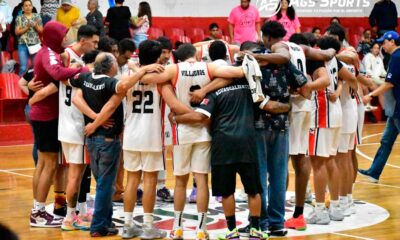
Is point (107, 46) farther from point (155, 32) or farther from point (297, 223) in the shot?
point (155, 32)

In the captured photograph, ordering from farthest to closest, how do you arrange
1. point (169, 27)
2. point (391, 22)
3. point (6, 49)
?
point (391, 22), point (169, 27), point (6, 49)

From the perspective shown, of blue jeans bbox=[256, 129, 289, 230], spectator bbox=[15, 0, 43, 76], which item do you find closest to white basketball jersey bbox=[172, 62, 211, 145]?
blue jeans bbox=[256, 129, 289, 230]

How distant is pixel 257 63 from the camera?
7578 millimetres

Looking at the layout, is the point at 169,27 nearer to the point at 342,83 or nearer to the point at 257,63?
the point at 342,83

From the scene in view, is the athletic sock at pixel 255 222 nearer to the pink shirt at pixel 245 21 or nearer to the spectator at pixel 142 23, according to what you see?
the spectator at pixel 142 23

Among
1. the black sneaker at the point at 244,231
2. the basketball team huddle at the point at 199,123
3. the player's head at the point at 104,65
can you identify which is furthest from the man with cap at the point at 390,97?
the player's head at the point at 104,65

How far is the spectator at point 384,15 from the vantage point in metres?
21.4

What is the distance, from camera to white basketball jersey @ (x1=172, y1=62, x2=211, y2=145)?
7.66m

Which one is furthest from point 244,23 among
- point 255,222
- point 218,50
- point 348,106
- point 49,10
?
point 255,222

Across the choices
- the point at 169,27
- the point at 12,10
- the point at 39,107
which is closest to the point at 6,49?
the point at 12,10

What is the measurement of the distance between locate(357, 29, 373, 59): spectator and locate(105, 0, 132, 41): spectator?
6.73 m

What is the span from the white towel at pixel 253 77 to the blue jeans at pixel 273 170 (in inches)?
19.2

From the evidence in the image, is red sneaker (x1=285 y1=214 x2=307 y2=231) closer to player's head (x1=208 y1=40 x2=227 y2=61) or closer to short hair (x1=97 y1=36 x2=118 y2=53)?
player's head (x1=208 y1=40 x2=227 y2=61)

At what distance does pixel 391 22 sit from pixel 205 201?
1496 cm
